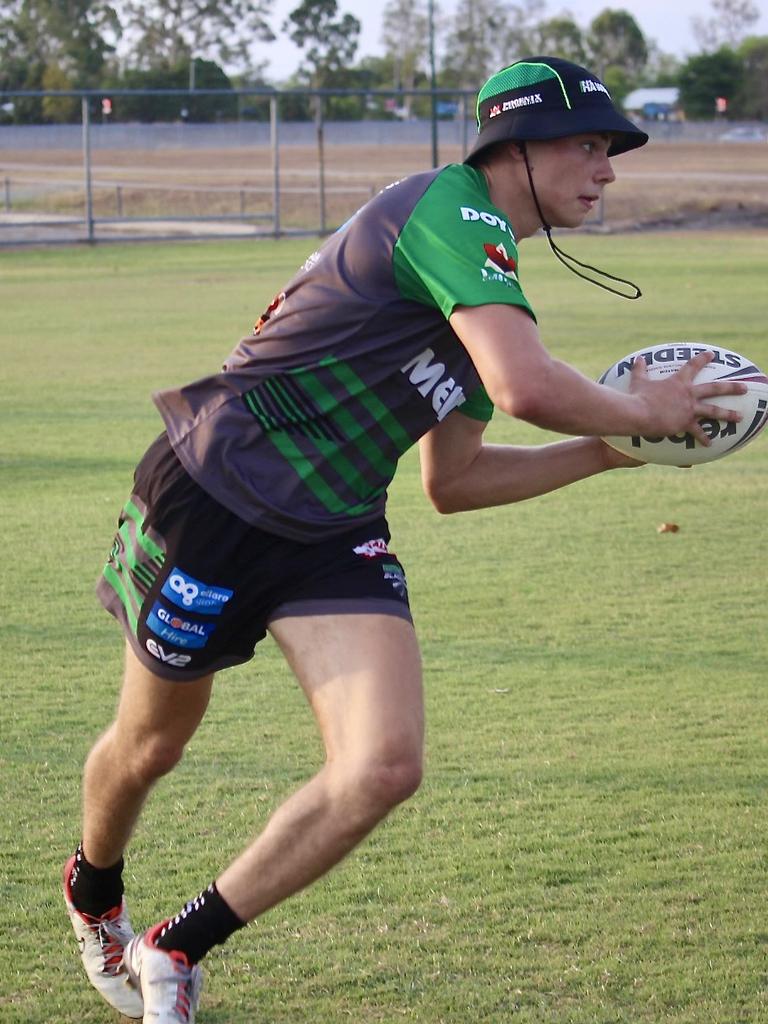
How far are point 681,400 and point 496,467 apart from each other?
2.33ft

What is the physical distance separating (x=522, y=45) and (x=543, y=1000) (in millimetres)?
108858

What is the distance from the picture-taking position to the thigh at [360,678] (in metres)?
3.07

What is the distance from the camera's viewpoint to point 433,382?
336cm

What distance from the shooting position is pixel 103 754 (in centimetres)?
357

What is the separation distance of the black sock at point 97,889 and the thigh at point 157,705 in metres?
0.37

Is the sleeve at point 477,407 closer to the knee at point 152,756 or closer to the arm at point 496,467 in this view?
the arm at point 496,467

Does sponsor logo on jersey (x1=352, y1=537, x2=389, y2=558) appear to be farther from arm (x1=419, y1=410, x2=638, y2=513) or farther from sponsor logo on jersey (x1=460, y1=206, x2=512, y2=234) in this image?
sponsor logo on jersey (x1=460, y1=206, x2=512, y2=234)

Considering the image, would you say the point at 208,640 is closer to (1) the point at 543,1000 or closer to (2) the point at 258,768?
(1) the point at 543,1000

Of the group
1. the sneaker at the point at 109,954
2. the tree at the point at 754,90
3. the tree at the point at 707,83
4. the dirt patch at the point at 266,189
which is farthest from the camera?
the tree at the point at 754,90

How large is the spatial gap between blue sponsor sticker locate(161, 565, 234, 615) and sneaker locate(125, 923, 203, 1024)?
2.36 feet

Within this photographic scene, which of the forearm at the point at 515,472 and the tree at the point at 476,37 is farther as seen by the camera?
the tree at the point at 476,37

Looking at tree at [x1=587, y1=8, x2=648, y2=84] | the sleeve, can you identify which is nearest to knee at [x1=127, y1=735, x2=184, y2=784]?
the sleeve

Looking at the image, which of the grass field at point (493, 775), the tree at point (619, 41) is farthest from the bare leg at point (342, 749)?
the tree at point (619, 41)

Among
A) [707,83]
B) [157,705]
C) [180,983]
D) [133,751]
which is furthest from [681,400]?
[707,83]
